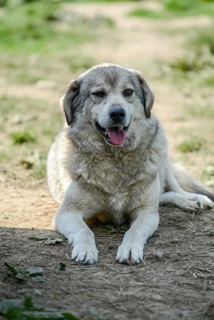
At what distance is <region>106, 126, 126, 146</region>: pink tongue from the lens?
5.68m

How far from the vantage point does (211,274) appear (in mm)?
4883

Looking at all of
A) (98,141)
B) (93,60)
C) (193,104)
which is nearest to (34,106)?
(193,104)

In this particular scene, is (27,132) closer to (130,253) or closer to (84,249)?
(84,249)

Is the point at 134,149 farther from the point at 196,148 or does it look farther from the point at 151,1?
the point at 151,1

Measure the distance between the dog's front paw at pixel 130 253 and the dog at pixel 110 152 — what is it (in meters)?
0.35

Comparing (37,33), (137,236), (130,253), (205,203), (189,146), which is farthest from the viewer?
(37,33)

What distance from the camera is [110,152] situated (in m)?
5.86

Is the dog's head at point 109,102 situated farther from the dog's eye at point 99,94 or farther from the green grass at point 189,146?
the green grass at point 189,146

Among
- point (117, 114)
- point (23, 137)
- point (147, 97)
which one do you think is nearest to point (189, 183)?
point (147, 97)

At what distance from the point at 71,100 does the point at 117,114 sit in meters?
0.64

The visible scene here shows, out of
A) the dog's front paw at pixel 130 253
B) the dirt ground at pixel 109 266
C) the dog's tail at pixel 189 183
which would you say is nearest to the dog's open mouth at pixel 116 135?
the dirt ground at pixel 109 266

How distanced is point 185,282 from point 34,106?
595 centimetres

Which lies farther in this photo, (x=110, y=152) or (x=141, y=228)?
(x=110, y=152)

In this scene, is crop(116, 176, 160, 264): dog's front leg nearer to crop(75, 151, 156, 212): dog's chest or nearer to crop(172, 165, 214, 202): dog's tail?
crop(75, 151, 156, 212): dog's chest
